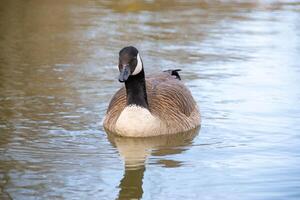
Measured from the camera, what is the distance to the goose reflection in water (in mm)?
6766

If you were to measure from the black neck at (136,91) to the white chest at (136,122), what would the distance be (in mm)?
69

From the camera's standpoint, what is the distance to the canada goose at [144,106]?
27.8 feet

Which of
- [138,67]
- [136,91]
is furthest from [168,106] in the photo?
[138,67]

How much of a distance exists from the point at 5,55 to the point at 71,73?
1961 mm

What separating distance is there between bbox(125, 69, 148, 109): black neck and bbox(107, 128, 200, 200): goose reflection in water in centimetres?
41

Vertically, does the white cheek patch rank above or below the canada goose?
above

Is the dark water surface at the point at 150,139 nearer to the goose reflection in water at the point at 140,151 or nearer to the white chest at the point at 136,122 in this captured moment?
the goose reflection in water at the point at 140,151

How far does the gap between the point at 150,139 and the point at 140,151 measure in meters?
0.48

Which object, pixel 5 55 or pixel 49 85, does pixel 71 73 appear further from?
pixel 5 55

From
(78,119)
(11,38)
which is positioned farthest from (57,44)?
(78,119)

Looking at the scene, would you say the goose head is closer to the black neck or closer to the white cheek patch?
the white cheek patch

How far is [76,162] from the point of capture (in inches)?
295

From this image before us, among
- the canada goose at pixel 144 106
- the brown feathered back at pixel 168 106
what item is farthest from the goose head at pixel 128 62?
the brown feathered back at pixel 168 106

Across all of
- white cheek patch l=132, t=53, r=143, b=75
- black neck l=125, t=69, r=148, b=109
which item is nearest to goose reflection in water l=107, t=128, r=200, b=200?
black neck l=125, t=69, r=148, b=109
